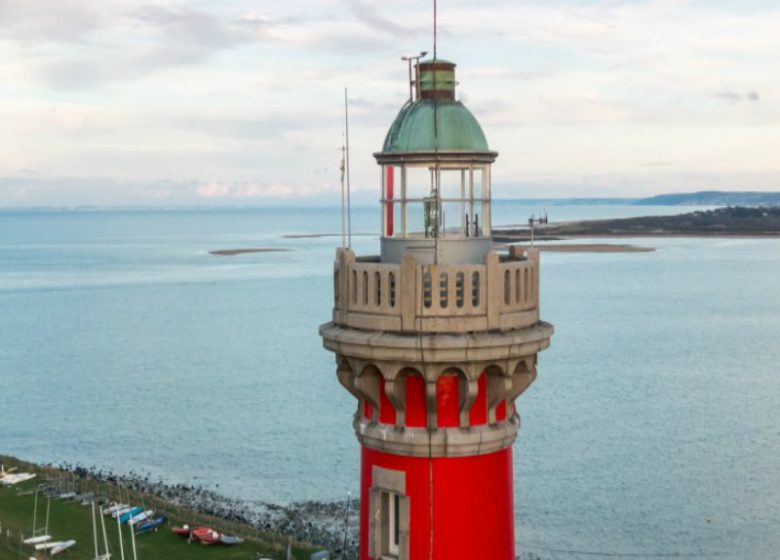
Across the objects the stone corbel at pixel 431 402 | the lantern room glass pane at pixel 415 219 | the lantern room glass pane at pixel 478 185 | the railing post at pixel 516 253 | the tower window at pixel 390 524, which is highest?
the lantern room glass pane at pixel 478 185

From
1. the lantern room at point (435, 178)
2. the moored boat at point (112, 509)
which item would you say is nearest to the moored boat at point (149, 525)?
the moored boat at point (112, 509)

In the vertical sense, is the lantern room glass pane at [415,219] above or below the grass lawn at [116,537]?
above

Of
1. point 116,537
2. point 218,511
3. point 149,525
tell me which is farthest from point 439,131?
point 218,511

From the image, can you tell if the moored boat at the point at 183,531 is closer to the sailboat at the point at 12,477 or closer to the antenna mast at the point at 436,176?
the sailboat at the point at 12,477

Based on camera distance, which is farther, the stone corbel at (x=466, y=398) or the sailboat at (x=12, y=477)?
the sailboat at (x=12, y=477)

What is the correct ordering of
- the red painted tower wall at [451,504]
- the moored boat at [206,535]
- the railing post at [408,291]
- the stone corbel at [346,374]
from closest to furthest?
the railing post at [408,291] < the red painted tower wall at [451,504] < the stone corbel at [346,374] < the moored boat at [206,535]

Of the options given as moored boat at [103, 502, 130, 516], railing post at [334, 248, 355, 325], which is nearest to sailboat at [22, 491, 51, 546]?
moored boat at [103, 502, 130, 516]

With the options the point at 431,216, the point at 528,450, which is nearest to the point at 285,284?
the point at 528,450
